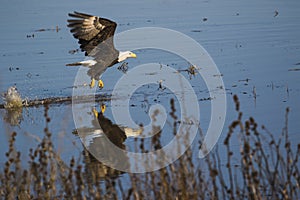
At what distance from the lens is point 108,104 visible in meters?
9.95

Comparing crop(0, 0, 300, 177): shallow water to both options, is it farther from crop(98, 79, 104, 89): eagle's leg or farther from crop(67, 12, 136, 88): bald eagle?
crop(67, 12, 136, 88): bald eagle

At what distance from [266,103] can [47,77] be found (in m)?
4.13

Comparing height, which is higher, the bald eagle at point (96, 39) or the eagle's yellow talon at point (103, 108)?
the bald eagle at point (96, 39)

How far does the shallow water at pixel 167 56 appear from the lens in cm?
871

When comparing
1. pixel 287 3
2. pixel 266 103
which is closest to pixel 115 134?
pixel 266 103

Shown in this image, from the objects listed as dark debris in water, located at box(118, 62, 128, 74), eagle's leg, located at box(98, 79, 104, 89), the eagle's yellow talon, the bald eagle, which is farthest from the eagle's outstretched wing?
the eagle's yellow talon

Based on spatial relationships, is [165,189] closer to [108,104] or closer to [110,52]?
[108,104]

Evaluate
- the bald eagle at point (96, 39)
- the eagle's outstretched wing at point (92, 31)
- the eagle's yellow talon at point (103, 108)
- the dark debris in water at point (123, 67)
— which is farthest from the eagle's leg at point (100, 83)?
the dark debris in water at point (123, 67)

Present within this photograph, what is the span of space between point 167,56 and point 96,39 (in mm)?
2732

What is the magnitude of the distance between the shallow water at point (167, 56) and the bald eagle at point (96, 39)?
36 cm

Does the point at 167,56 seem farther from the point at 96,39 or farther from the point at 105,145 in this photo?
the point at 105,145

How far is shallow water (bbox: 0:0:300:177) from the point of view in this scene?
871 cm

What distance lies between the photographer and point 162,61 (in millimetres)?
12680

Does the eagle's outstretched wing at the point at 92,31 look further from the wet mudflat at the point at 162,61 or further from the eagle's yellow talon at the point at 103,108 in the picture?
the eagle's yellow talon at the point at 103,108
